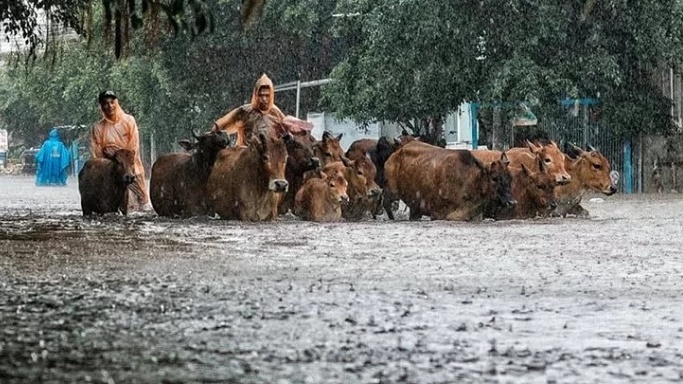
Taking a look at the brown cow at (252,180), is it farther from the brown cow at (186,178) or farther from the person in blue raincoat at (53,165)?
the person in blue raincoat at (53,165)

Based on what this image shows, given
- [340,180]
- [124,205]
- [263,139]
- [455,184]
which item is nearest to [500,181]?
[455,184]

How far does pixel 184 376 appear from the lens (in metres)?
5.26

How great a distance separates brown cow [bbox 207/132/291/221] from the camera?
1858cm

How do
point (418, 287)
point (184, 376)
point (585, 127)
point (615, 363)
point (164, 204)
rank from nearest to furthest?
1. point (184, 376)
2. point (615, 363)
3. point (418, 287)
4. point (164, 204)
5. point (585, 127)

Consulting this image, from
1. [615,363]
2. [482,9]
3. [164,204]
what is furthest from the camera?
[482,9]

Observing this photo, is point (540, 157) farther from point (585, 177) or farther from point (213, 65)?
point (213, 65)

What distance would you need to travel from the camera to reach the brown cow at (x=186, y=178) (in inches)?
771

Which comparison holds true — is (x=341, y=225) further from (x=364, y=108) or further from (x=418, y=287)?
(x=364, y=108)

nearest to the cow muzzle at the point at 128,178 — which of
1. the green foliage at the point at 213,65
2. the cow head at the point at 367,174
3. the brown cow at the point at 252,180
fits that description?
the brown cow at the point at 252,180

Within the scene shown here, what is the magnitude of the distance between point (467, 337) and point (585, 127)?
27448 mm

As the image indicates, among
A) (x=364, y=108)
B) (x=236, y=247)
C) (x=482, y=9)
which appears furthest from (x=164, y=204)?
(x=364, y=108)

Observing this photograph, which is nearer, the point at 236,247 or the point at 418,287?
the point at 418,287

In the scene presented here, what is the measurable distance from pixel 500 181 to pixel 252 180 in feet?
10.0

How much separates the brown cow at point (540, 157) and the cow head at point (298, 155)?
2169mm
